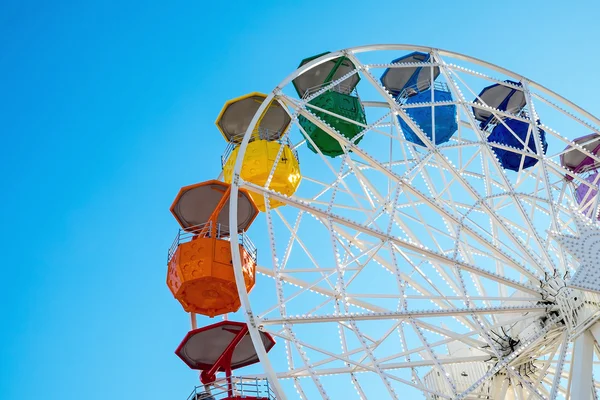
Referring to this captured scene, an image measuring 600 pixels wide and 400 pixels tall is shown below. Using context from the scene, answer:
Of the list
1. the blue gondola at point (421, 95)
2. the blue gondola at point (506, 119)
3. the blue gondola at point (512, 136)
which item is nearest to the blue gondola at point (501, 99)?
the blue gondola at point (506, 119)

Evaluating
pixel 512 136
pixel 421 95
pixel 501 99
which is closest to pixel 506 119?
pixel 512 136

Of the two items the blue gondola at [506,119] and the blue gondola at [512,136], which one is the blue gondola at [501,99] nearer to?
the blue gondola at [506,119]

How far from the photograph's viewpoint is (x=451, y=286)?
18266 millimetres

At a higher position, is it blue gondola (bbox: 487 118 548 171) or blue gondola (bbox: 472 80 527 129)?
blue gondola (bbox: 472 80 527 129)

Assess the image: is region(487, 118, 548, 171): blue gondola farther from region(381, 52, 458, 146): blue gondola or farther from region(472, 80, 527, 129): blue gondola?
region(381, 52, 458, 146): blue gondola

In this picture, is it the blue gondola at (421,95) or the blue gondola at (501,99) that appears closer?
the blue gondola at (421,95)

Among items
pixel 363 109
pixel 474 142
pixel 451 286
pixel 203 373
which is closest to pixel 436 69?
pixel 363 109

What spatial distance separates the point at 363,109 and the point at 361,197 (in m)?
3.52

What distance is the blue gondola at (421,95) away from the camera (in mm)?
22703

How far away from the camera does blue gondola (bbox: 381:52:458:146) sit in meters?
22.7

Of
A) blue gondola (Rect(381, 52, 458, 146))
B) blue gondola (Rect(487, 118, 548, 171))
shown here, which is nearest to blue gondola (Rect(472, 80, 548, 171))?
blue gondola (Rect(487, 118, 548, 171))

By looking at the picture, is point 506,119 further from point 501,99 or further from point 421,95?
point 421,95

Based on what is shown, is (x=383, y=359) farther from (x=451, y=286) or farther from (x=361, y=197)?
(x=361, y=197)

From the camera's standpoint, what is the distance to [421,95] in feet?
74.7
